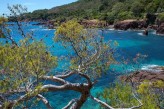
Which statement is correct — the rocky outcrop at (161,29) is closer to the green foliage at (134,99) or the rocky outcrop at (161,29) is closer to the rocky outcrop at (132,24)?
the rocky outcrop at (132,24)

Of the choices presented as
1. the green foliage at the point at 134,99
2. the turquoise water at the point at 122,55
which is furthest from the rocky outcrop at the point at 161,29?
the green foliage at the point at 134,99

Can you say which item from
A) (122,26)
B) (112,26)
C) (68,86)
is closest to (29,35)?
(68,86)

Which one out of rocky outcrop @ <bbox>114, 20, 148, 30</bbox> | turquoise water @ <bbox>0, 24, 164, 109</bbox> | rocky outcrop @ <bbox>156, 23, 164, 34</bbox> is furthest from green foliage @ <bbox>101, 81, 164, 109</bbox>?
rocky outcrop @ <bbox>114, 20, 148, 30</bbox>

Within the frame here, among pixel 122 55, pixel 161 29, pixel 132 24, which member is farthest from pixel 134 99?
pixel 132 24

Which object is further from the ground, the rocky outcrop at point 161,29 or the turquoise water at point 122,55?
the turquoise water at point 122,55

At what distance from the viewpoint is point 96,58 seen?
17516 mm

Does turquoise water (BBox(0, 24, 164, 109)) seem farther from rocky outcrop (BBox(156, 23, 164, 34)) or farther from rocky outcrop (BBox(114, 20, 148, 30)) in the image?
rocky outcrop (BBox(156, 23, 164, 34))

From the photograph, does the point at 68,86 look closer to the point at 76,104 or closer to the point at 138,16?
the point at 76,104

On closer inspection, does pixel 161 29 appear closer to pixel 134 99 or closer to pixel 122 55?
pixel 122 55

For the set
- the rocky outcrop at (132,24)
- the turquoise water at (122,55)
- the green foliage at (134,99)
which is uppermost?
the green foliage at (134,99)

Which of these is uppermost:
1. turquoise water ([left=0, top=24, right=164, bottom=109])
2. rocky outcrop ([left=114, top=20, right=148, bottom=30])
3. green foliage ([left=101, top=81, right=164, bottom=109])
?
green foliage ([left=101, top=81, right=164, bottom=109])

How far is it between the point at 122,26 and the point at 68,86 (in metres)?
111

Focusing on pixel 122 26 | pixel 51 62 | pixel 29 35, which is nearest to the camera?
pixel 29 35

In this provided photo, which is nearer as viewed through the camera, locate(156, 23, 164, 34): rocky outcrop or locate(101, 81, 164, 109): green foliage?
locate(101, 81, 164, 109): green foliage
